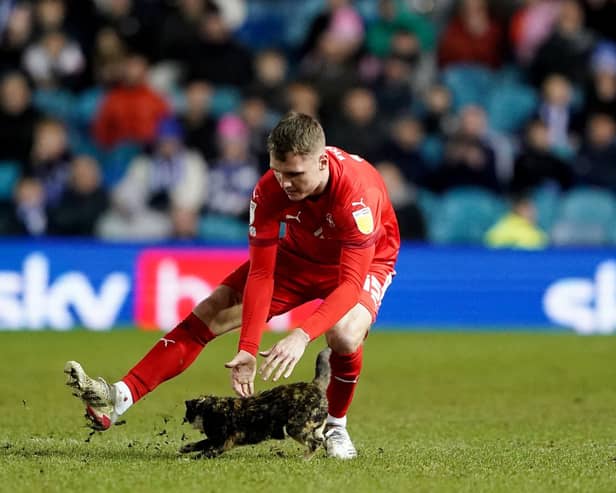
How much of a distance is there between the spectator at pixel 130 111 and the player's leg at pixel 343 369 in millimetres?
9948

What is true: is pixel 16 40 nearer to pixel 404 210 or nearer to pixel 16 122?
pixel 16 122

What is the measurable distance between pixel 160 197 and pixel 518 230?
4.50 meters

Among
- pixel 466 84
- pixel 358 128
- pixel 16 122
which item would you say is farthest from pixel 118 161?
pixel 466 84

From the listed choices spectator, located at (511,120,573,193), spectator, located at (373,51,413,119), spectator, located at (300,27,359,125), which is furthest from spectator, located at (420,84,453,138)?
spectator, located at (511,120,573,193)

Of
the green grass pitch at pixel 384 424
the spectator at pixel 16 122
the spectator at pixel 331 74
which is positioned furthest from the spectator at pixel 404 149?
the spectator at pixel 16 122

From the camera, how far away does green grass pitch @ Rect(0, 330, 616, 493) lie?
20.3 feet

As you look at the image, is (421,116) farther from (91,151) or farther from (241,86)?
(91,151)

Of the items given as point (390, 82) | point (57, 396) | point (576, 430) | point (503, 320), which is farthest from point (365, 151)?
point (576, 430)

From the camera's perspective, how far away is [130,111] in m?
16.8

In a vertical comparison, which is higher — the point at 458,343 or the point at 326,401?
the point at 326,401

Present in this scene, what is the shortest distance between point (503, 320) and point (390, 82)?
3.88m

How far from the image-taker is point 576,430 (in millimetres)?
8242

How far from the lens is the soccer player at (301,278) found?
6566mm

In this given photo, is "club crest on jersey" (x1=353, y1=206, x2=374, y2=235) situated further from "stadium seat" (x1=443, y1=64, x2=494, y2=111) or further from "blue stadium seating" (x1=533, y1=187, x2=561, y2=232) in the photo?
"stadium seat" (x1=443, y1=64, x2=494, y2=111)
